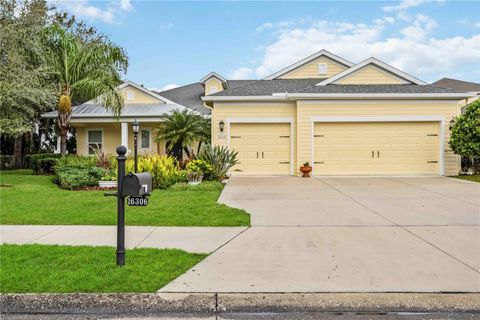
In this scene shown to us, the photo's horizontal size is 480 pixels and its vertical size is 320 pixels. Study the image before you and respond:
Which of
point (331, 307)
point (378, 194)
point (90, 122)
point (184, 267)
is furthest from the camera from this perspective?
point (90, 122)

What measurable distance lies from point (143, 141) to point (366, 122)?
39.1 ft

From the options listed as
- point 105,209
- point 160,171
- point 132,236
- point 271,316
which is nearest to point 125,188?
point 132,236

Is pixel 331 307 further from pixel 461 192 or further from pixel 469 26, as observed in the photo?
pixel 469 26

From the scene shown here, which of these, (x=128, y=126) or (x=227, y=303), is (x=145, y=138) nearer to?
(x=128, y=126)

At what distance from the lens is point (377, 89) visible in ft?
51.6

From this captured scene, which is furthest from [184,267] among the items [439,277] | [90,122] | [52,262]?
[90,122]

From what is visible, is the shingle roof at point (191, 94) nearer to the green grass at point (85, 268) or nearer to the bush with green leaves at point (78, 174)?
the bush with green leaves at point (78, 174)

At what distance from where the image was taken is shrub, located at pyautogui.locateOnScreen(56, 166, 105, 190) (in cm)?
1182

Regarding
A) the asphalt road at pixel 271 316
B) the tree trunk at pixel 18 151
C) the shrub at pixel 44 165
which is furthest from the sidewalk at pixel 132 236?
the tree trunk at pixel 18 151

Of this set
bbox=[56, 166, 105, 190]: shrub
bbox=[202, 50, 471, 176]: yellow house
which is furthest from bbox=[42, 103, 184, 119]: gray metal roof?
bbox=[56, 166, 105, 190]: shrub

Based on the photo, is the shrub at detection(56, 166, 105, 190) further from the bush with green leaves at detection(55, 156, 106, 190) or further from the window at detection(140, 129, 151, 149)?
the window at detection(140, 129, 151, 149)

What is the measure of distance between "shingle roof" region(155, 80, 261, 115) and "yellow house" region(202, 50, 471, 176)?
6626 mm

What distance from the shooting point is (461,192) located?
419 inches

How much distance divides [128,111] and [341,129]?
10937mm
